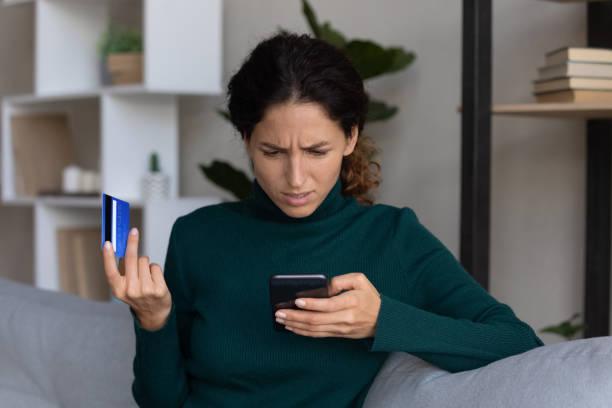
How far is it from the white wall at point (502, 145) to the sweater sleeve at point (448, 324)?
111 centimetres

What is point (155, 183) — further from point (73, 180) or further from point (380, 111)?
point (380, 111)

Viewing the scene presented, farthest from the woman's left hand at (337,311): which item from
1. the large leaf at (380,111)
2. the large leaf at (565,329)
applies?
the large leaf at (380,111)

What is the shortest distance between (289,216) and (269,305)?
147mm

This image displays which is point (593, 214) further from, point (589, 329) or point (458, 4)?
point (458, 4)

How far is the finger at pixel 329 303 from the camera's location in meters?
1.15

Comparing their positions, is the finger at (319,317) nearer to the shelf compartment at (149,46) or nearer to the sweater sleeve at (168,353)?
the sweater sleeve at (168,353)

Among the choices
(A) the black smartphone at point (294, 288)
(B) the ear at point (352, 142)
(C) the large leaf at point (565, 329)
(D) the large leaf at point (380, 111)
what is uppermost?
(D) the large leaf at point (380, 111)

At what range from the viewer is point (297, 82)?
4.48 feet

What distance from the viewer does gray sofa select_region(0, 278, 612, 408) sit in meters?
1.10

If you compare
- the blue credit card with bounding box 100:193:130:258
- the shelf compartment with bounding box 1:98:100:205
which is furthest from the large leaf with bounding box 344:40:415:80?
the shelf compartment with bounding box 1:98:100:205

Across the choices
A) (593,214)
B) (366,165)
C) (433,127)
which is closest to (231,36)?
(433,127)

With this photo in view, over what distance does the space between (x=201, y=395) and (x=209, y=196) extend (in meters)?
2.02

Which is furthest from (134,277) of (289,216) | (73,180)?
(73,180)

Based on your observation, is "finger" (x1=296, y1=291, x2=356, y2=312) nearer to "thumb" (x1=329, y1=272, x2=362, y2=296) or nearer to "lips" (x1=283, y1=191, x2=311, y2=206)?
"thumb" (x1=329, y1=272, x2=362, y2=296)
